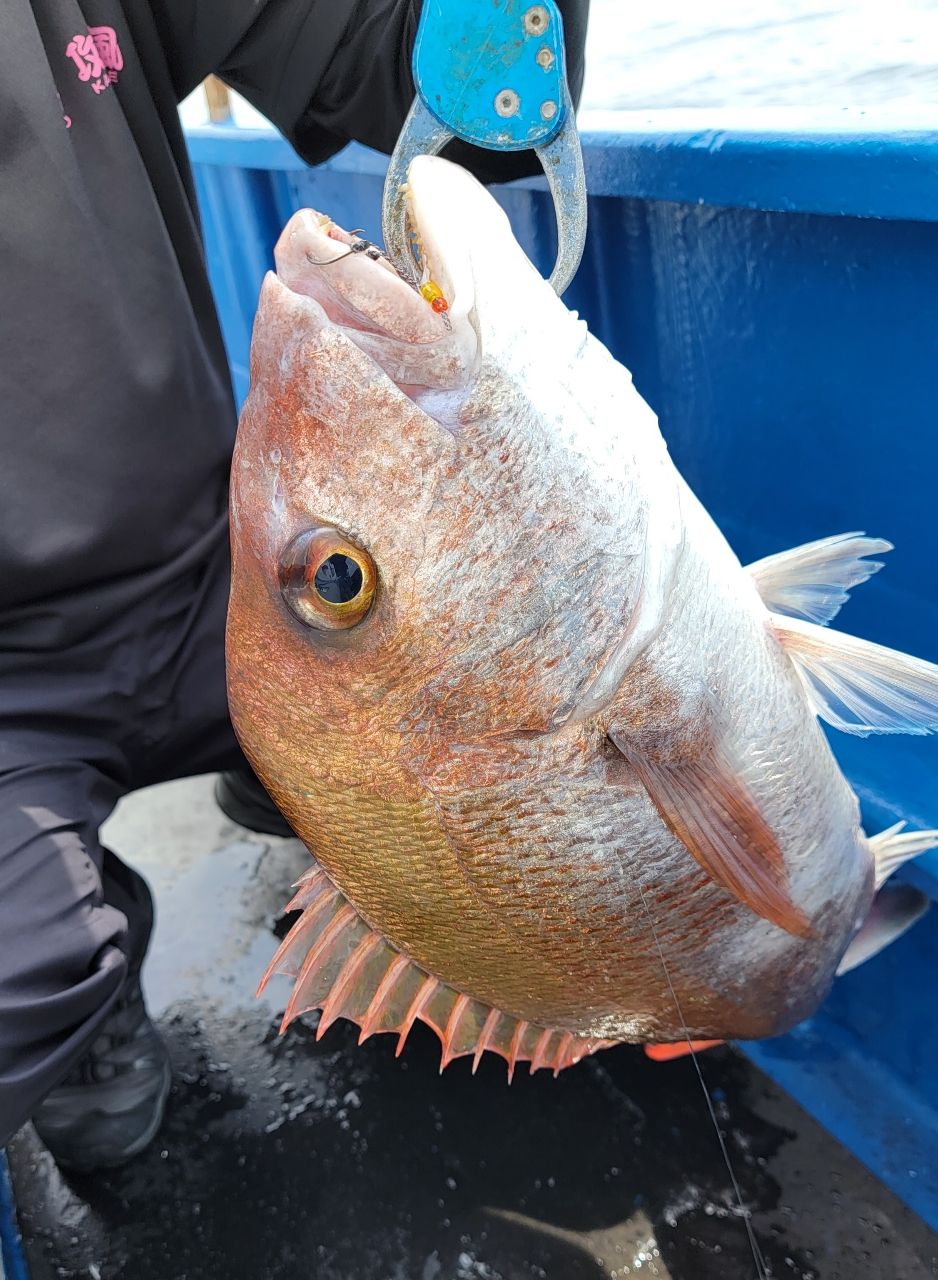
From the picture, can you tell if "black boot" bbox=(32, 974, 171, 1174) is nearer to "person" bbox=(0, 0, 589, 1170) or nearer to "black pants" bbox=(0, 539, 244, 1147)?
"person" bbox=(0, 0, 589, 1170)

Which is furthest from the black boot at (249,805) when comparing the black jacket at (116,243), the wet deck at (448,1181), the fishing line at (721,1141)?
the fishing line at (721,1141)

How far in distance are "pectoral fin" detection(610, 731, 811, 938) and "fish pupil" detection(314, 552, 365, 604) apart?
0.39 m

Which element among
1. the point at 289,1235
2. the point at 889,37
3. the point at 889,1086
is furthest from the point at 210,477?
the point at 889,37

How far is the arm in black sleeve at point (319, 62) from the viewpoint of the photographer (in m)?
1.71

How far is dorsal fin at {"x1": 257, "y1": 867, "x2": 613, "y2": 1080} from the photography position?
1.68 metres

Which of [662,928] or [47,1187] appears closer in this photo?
[662,928]

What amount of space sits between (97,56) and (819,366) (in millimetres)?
1353

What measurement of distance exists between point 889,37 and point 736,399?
4.84 ft

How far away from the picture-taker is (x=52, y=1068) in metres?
1.62

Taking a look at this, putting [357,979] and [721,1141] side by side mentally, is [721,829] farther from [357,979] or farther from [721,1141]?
[721,1141]

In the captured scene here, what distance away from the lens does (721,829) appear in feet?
4.56

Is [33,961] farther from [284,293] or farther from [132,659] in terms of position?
[284,293]

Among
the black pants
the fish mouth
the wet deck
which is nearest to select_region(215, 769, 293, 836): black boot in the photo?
the black pants

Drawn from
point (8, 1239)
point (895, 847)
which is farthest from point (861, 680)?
point (8, 1239)
